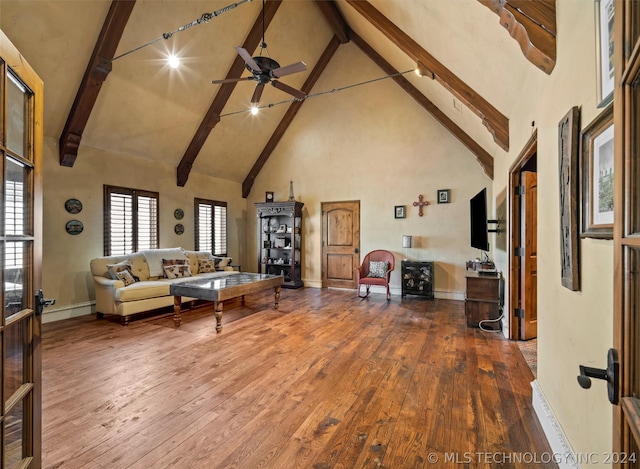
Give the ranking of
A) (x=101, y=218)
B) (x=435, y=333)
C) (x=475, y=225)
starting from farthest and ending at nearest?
(x=101, y=218) < (x=475, y=225) < (x=435, y=333)

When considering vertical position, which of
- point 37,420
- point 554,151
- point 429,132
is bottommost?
point 37,420

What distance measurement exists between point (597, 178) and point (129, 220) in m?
6.59

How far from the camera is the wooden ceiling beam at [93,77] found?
3842mm

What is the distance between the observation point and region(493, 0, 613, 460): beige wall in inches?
49.4

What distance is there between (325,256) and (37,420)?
20.1 ft

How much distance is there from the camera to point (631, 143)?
2.24ft

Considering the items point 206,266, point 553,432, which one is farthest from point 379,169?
point 553,432

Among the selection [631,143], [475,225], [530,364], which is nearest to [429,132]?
[475,225]

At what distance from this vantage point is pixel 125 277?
15.4 feet

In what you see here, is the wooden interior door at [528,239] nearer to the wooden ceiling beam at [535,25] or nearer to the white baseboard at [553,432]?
the white baseboard at [553,432]

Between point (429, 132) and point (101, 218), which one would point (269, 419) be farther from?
point (429, 132)

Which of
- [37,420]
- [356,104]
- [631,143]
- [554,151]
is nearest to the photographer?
[631,143]

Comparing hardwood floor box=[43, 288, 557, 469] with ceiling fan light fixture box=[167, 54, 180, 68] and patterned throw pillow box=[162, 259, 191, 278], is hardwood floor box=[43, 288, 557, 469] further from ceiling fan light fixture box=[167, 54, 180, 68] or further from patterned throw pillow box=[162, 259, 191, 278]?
ceiling fan light fixture box=[167, 54, 180, 68]

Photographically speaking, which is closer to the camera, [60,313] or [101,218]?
[60,313]
